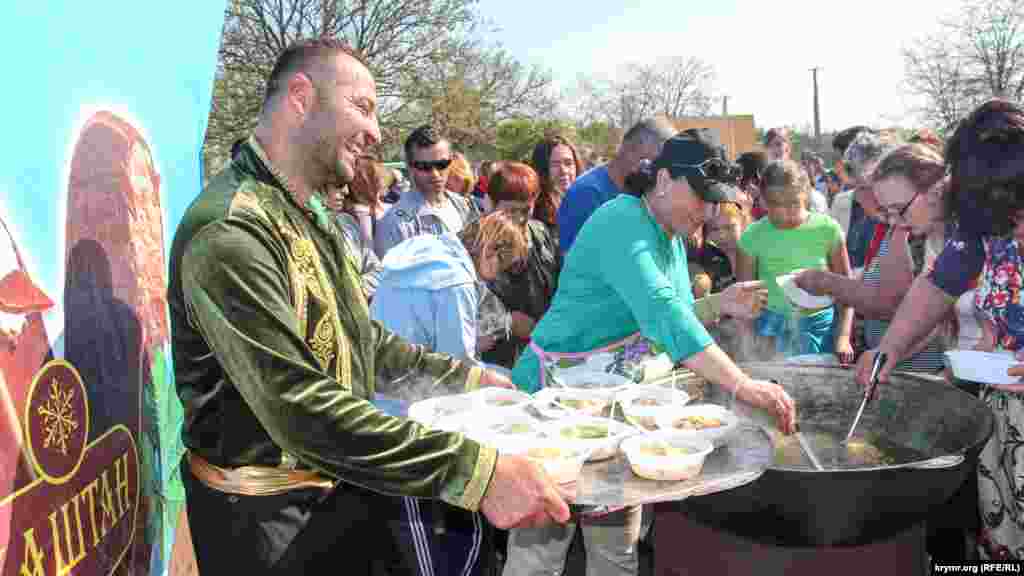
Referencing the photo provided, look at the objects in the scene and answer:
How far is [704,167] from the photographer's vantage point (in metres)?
2.39

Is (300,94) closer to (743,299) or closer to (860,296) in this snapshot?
(743,299)

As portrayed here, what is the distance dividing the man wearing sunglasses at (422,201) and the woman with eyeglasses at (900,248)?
2.28 meters

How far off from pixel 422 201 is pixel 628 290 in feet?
8.89

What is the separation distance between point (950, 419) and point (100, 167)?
267 cm

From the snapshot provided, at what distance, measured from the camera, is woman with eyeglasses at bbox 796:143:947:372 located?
2.82 meters

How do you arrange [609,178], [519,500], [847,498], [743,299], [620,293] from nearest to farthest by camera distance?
1. [519,500]
2. [847,498]
3. [620,293]
4. [743,299]
5. [609,178]

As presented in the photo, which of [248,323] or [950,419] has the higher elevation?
[248,323]

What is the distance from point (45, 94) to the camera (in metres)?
1.53

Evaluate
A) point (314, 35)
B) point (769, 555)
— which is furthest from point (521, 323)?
point (314, 35)

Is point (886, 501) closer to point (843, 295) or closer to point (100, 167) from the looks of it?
point (843, 295)

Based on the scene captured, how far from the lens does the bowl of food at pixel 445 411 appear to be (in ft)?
6.16

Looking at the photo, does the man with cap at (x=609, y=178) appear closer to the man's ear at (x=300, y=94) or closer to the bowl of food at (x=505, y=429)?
the bowl of food at (x=505, y=429)

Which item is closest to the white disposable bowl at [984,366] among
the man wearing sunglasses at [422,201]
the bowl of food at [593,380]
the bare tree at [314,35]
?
the bowl of food at [593,380]

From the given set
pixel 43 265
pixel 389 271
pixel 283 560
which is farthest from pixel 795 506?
pixel 43 265
